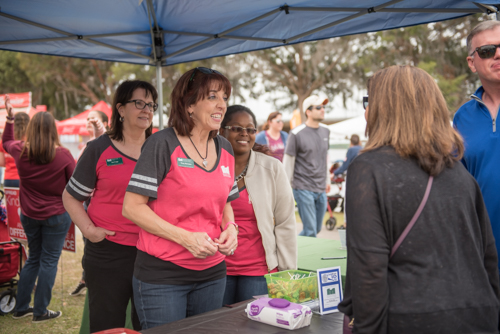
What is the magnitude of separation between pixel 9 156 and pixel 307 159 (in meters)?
3.91

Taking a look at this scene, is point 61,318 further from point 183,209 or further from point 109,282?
point 183,209

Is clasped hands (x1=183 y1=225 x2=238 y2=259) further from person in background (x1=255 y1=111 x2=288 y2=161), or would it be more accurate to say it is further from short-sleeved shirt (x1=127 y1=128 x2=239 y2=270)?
person in background (x1=255 y1=111 x2=288 y2=161)

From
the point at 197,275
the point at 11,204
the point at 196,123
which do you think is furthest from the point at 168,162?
the point at 11,204

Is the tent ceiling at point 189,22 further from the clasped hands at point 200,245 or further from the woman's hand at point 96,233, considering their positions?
the clasped hands at point 200,245

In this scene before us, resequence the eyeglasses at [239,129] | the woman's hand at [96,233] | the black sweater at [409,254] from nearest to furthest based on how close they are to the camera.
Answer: the black sweater at [409,254], the woman's hand at [96,233], the eyeglasses at [239,129]

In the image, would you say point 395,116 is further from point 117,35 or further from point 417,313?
point 117,35

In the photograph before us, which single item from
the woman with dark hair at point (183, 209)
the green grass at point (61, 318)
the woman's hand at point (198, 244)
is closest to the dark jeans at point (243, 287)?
the woman with dark hair at point (183, 209)

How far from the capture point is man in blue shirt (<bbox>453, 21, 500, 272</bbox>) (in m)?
1.96

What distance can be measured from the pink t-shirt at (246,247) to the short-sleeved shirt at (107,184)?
590mm

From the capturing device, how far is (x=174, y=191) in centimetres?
202

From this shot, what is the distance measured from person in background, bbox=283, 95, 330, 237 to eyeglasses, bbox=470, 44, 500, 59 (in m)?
4.13

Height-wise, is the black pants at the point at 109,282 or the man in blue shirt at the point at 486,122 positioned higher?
the man in blue shirt at the point at 486,122

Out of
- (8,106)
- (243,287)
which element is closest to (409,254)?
(243,287)

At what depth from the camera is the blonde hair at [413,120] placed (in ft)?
4.58
